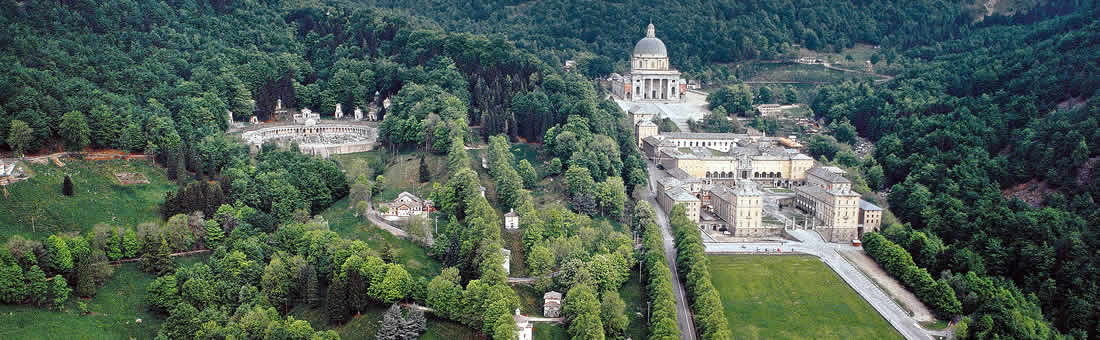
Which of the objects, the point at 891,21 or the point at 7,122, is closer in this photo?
the point at 7,122

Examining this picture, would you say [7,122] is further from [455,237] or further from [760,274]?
[760,274]

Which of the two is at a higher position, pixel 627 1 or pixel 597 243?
pixel 627 1

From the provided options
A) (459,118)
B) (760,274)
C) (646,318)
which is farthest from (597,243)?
(459,118)

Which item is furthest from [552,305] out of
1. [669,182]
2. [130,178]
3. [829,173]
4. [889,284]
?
[829,173]

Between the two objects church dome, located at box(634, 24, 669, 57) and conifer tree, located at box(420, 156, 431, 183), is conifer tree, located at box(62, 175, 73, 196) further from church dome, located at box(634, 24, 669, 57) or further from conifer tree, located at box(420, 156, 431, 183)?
church dome, located at box(634, 24, 669, 57)

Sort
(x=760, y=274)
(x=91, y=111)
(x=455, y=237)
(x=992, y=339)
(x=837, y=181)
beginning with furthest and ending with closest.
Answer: (x=837, y=181), (x=91, y=111), (x=760, y=274), (x=455, y=237), (x=992, y=339)

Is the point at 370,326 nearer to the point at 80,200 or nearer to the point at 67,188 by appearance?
the point at 80,200
